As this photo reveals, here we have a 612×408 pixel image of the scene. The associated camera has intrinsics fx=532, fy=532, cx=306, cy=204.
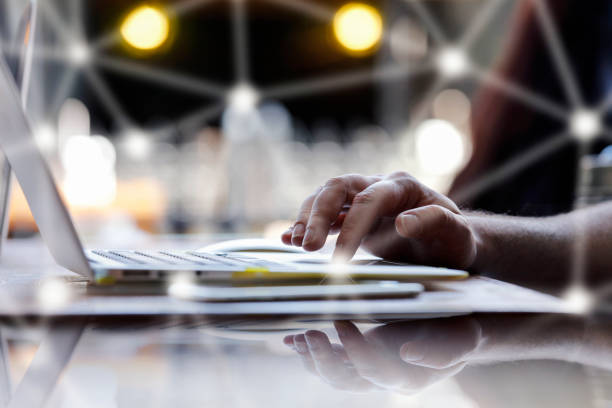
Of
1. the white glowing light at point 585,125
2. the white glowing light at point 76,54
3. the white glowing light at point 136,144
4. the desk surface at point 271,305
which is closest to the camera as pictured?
the desk surface at point 271,305

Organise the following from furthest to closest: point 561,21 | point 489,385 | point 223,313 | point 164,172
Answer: point 164,172
point 561,21
point 223,313
point 489,385

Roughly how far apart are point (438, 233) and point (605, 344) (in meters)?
0.23

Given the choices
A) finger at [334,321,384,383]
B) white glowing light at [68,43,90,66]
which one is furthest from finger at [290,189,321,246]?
white glowing light at [68,43,90,66]

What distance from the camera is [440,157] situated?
13.7 ft

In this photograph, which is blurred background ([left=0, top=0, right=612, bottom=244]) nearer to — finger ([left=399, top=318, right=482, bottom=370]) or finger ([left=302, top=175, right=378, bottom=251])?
finger ([left=302, top=175, right=378, bottom=251])

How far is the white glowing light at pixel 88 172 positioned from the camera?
3047 millimetres

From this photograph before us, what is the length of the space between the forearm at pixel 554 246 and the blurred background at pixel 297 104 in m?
0.02

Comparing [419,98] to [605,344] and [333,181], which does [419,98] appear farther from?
[605,344]

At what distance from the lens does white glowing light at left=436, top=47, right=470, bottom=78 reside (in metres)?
4.27

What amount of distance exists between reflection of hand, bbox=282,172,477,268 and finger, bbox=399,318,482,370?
16 cm

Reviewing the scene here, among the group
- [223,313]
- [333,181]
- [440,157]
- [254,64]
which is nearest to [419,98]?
[440,157]
